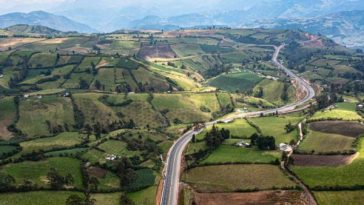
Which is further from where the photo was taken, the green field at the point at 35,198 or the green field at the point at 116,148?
the green field at the point at 116,148

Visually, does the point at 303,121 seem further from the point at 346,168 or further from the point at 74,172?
the point at 74,172

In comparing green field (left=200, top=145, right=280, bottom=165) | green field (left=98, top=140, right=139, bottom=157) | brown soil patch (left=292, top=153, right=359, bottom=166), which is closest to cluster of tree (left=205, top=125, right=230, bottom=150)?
green field (left=200, top=145, right=280, bottom=165)

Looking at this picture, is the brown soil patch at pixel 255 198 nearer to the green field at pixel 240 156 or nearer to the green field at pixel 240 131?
the green field at pixel 240 156

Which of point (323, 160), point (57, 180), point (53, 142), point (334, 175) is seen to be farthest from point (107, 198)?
point (323, 160)

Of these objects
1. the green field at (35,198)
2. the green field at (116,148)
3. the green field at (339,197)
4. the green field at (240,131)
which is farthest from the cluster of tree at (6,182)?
the green field at (339,197)

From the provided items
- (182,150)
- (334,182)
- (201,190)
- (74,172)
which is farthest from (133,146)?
(334,182)
